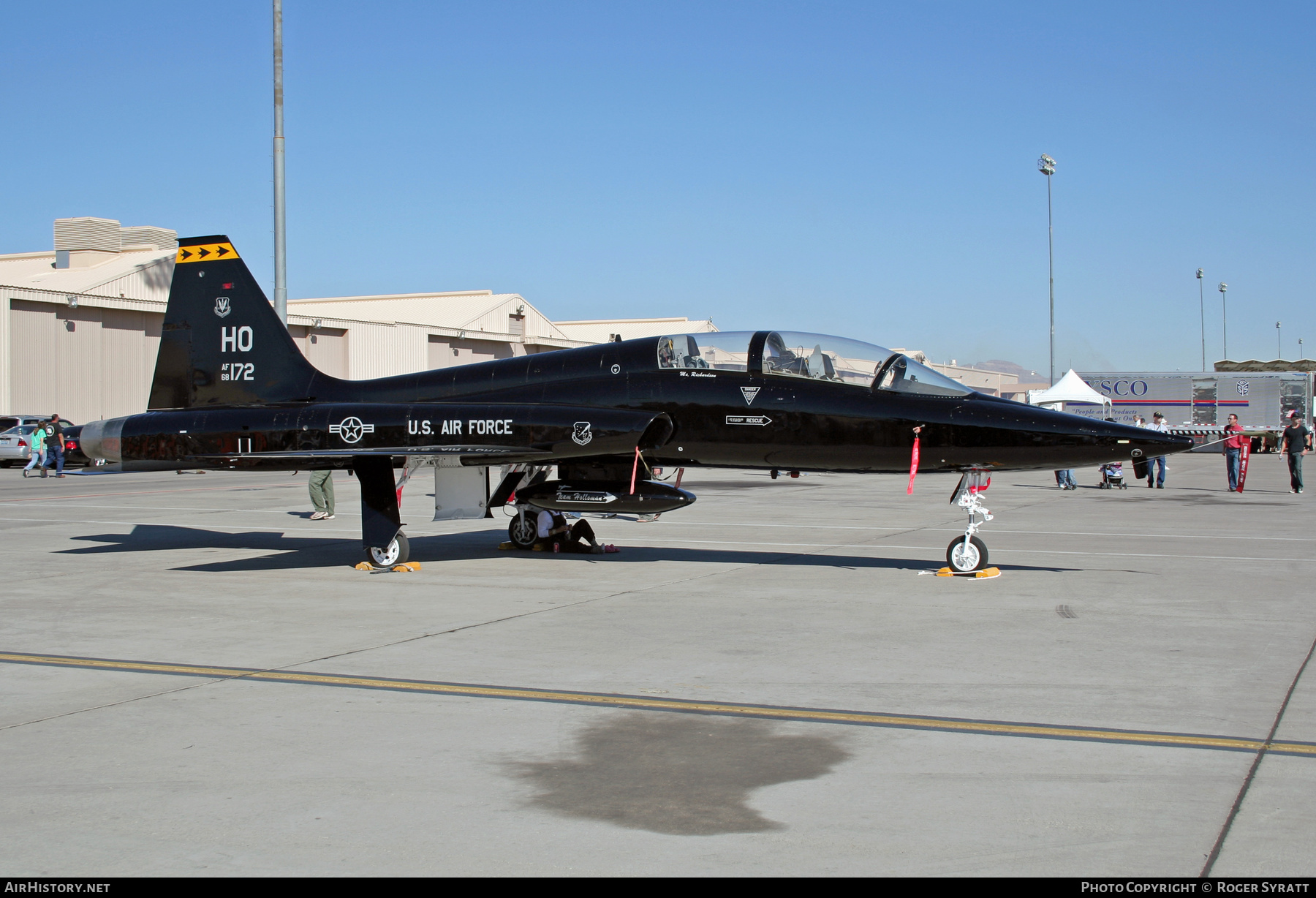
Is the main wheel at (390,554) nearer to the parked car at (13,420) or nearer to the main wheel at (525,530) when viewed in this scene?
the main wheel at (525,530)

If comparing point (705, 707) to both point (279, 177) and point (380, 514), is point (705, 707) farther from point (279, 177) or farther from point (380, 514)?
point (279, 177)

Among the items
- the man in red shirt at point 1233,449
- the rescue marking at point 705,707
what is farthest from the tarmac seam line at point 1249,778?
the man in red shirt at point 1233,449

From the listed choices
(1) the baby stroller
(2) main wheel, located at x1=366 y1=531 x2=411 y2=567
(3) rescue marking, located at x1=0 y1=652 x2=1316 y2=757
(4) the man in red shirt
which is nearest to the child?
(2) main wheel, located at x1=366 y1=531 x2=411 y2=567

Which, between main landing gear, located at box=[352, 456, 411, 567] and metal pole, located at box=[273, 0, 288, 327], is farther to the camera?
metal pole, located at box=[273, 0, 288, 327]

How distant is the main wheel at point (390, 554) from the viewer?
1212cm

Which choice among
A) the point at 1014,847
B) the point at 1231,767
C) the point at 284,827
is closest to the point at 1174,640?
the point at 1231,767

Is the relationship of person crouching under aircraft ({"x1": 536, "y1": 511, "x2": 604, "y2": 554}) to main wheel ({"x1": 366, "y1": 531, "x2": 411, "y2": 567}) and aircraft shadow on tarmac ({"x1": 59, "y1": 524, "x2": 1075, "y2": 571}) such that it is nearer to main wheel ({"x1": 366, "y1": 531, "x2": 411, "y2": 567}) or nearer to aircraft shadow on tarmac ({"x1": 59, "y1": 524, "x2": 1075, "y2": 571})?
aircraft shadow on tarmac ({"x1": 59, "y1": 524, "x2": 1075, "y2": 571})

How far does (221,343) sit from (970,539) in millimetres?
9327

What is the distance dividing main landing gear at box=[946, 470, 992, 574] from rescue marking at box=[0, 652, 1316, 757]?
18.8ft

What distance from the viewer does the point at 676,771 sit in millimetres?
5066

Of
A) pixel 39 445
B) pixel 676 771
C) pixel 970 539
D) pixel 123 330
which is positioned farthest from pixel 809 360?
pixel 123 330

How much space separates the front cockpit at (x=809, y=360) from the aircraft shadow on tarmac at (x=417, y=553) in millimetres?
2150

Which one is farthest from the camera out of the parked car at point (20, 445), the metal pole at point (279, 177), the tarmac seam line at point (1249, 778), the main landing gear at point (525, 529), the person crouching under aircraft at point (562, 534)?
the parked car at point (20, 445)

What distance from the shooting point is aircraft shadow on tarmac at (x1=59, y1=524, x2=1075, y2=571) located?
41.7 feet
